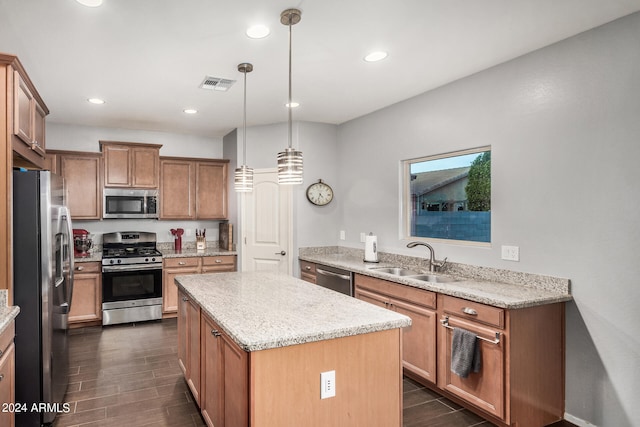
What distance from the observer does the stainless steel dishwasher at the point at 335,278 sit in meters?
4.06

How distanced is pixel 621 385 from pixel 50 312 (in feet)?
11.8

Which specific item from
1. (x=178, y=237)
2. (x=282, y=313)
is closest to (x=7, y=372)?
(x=282, y=313)

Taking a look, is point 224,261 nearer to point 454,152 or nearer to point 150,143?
point 150,143

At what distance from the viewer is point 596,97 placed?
2.53 m

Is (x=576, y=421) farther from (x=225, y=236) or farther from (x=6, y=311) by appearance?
(x=225, y=236)

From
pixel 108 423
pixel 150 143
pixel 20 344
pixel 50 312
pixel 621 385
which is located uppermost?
pixel 150 143

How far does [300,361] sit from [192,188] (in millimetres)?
4352

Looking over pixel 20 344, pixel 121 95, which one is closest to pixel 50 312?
pixel 20 344

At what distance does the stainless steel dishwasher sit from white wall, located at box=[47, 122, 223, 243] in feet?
7.32

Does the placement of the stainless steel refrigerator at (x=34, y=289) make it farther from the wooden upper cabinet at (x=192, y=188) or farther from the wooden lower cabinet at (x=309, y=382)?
the wooden upper cabinet at (x=192, y=188)

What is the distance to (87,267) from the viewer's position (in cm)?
475

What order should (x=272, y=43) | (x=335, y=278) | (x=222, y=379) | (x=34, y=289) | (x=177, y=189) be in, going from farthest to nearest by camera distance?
(x=177, y=189) < (x=335, y=278) < (x=272, y=43) < (x=34, y=289) < (x=222, y=379)

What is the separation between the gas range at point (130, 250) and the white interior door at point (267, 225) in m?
1.20

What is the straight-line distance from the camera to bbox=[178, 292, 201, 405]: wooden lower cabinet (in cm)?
263
